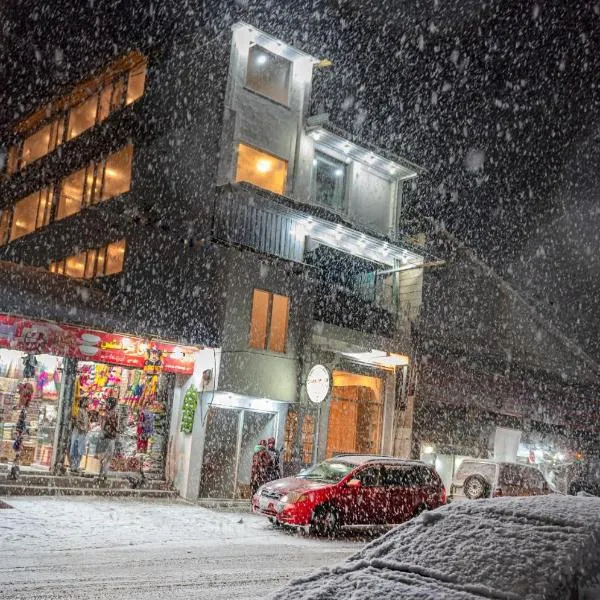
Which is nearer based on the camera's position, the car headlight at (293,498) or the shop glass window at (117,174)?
the car headlight at (293,498)

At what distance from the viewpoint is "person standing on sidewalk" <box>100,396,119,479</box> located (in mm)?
18703

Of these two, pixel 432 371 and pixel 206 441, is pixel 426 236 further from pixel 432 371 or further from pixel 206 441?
pixel 206 441

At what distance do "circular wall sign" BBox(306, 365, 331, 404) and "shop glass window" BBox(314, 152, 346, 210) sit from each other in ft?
24.8

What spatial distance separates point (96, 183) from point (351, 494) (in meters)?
16.1

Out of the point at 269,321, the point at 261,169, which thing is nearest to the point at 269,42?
the point at 261,169

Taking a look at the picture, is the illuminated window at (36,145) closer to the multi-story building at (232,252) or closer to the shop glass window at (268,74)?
the multi-story building at (232,252)

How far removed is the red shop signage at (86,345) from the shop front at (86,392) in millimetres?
26

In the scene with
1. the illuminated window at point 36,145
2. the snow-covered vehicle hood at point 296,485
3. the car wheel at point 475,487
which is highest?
the illuminated window at point 36,145

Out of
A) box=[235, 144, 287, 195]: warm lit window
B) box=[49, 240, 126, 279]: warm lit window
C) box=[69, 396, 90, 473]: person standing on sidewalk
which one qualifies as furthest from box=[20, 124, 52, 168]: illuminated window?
box=[69, 396, 90, 473]: person standing on sidewalk

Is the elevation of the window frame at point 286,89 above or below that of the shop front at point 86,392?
above

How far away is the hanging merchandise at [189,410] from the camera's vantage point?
19797mm

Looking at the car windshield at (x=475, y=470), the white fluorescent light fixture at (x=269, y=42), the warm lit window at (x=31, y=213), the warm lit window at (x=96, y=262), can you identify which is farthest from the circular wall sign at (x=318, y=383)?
the warm lit window at (x=31, y=213)

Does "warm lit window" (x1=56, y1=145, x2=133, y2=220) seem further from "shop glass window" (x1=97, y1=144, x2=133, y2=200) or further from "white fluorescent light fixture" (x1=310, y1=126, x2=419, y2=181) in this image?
"white fluorescent light fixture" (x1=310, y1=126, x2=419, y2=181)

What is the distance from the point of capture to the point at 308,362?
21625 millimetres
